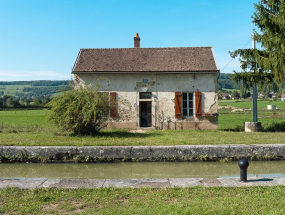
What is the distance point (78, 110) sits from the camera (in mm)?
12852

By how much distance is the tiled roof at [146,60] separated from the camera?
16.7m

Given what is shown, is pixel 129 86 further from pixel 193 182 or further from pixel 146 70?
pixel 193 182

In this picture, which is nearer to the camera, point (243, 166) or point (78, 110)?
point (243, 166)

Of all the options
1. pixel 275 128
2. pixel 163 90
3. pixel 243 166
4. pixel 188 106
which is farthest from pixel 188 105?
pixel 243 166

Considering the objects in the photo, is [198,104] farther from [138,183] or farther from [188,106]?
[138,183]

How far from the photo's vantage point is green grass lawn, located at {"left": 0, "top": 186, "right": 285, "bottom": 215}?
445 cm

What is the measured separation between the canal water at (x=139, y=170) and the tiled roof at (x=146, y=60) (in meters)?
8.00

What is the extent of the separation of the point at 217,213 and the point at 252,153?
614 centimetres

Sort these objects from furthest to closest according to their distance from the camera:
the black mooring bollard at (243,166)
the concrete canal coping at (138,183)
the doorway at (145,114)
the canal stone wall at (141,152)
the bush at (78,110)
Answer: the doorway at (145,114), the bush at (78,110), the canal stone wall at (141,152), the black mooring bollard at (243,166), the concrete canal coping at (138,183)

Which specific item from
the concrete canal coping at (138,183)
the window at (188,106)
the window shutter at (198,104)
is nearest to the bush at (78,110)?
the window at (188,106)

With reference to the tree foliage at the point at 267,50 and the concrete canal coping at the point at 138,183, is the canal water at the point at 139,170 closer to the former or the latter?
the concrete canal coping at the point at 138,183

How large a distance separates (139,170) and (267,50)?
9.60 metres

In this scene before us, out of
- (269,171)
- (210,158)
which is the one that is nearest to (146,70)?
(210,158)

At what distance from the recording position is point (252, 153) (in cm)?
983
